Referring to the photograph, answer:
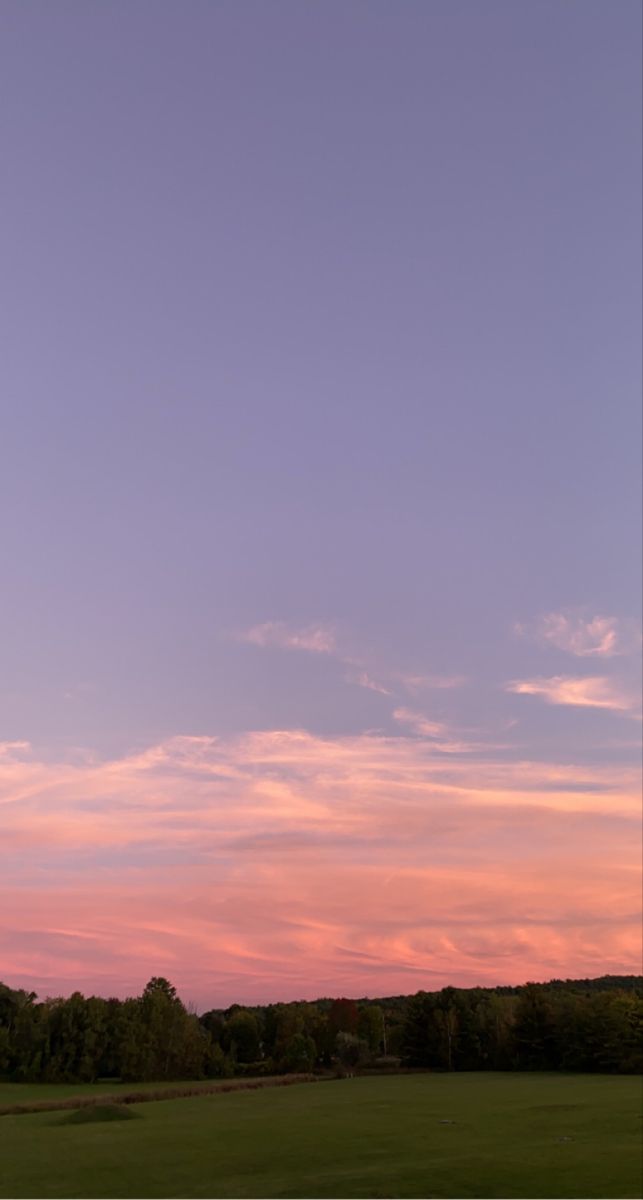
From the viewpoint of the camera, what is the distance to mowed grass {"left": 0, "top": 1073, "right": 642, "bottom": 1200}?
35.0m

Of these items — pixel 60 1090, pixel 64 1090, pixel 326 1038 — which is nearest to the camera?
pixel 64 1090

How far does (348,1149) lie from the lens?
1785 inches

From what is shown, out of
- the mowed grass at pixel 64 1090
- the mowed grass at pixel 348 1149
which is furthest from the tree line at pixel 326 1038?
the mowed grass at pixel 348 1149

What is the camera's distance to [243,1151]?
46.0 metres

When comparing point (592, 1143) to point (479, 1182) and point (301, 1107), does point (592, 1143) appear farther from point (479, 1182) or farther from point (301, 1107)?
point (301, 1107)

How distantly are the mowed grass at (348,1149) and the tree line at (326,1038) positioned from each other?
3834cm

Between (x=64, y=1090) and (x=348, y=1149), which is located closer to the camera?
(x=348, y=1149)

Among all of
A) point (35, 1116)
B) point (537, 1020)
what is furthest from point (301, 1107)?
point (537, 1020)

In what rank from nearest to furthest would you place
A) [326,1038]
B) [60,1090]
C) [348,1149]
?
[348,1149] → [60,1090] → [326,1038]

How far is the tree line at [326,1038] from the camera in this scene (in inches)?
4596

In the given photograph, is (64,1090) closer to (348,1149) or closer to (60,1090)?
(60,1090)

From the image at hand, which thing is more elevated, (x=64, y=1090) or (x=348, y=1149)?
(x=348, y=1149)

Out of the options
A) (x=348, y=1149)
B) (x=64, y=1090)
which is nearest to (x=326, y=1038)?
(x=64, y=1090)

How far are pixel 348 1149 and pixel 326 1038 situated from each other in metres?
97.6
